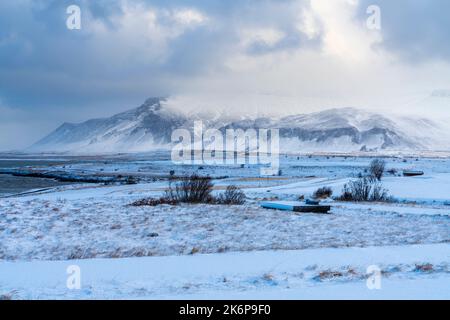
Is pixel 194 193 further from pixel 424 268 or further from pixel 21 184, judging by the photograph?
pixel 21 184

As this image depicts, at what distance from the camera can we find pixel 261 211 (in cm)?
1494

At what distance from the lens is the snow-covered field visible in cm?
627

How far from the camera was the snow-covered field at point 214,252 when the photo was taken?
20.6ft

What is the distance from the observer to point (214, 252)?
9.12 m

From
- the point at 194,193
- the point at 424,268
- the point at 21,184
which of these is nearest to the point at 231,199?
the point at 194,193

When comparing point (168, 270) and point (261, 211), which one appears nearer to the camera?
point (168, 270)

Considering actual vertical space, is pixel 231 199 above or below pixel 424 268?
below

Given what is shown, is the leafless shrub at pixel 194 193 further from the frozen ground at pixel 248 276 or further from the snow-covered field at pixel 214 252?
the frozen ground at pixel 248 276

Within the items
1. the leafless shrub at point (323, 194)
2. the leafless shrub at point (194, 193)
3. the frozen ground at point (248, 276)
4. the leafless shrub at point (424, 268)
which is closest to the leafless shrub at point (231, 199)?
the leafless shrub at point (194, 193)
